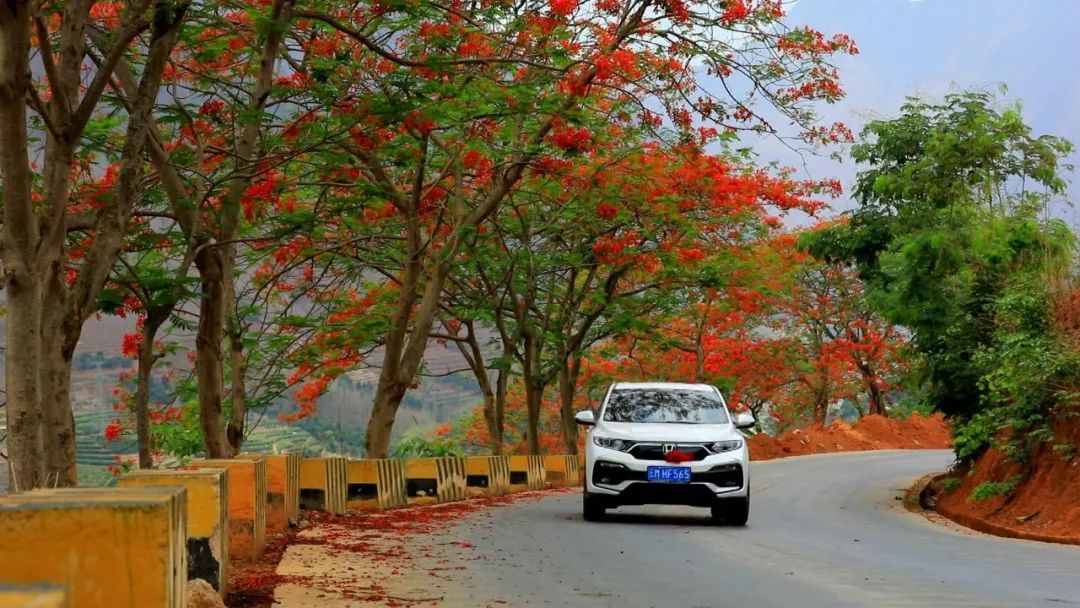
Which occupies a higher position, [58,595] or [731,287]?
[731,287]

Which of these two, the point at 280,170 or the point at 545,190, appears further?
the point at 545,190

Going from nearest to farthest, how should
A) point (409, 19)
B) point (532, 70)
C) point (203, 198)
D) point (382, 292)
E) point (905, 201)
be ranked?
point (203, 198) → point (409, 19) → point (532, 70) → point (905, 201) → point (382, 292)

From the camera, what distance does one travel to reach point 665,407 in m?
18.1

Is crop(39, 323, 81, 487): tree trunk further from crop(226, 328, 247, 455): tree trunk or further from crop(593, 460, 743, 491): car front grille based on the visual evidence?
crop(226, 328, 247, 455): tree trunk

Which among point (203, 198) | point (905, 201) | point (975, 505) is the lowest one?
point (975, 505)

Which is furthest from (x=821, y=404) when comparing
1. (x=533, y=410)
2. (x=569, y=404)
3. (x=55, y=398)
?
(x=55, y=398)

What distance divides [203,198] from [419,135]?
6.58m

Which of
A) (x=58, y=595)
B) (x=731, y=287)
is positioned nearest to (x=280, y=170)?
(x=731, y=287)

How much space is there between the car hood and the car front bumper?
23cm

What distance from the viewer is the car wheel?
1723 cm

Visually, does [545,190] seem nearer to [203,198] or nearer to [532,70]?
[532,70]

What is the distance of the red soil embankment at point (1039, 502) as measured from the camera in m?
16.2

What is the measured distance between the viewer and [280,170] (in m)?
21.7

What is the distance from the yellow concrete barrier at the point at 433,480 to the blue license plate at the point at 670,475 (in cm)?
559
